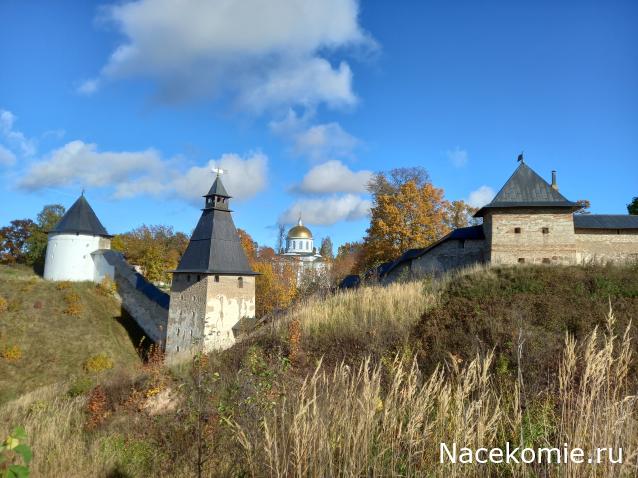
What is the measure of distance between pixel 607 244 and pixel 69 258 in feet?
102

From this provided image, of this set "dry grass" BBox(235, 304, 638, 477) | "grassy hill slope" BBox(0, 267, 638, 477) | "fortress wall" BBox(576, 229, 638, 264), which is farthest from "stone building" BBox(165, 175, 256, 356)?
"dry grass" BBox(235, 304, 638, 477)

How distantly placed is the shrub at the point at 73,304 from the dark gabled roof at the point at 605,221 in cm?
2603

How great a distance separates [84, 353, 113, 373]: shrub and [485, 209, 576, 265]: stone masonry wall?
1853 cm

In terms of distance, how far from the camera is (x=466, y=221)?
3167cm

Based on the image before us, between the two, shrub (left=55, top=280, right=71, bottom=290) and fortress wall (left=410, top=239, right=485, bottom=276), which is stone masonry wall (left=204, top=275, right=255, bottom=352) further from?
shrub (left=55, top=280, right=71, bottom=290)

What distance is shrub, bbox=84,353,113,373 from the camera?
1944 centimetres

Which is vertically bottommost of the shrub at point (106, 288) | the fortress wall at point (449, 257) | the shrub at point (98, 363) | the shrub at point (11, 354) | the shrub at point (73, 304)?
the shrub at point (98, 363)

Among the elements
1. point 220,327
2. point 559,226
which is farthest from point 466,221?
point 220,327

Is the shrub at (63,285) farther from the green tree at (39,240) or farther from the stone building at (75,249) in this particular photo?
the green tree at (39,240)

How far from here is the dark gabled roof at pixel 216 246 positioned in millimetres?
18422

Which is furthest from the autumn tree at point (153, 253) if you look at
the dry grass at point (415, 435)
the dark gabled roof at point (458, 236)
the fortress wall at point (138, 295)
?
the dry grass at point (415, 435)

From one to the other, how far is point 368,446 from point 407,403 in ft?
2.05

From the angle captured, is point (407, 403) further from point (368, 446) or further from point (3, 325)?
point (3, 325)

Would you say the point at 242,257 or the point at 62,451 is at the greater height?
the point at 242,257
